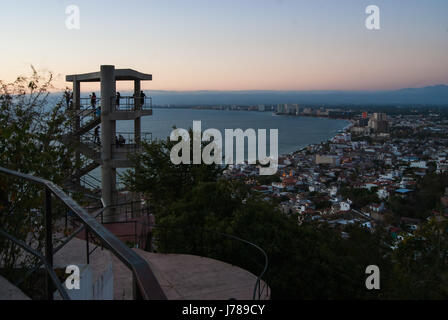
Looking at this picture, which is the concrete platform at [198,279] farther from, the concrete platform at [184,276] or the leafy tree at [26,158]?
the leafy tree at [26,158]

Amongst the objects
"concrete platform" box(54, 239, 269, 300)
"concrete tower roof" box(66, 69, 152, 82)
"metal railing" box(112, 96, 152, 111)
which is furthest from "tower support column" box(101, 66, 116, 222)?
"concrete platform" box(54, 239, 269, 300)

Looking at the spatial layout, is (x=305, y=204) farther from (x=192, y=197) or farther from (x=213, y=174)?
(x=192, y=197)

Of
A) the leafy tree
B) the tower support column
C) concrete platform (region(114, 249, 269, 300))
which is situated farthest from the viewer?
the tower support column

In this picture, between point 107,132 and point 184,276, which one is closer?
point 184,276

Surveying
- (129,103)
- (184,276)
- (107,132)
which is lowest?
(184,276)

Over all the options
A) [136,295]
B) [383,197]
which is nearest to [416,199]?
[383,197]

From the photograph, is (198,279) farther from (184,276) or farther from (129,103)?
(129,103)

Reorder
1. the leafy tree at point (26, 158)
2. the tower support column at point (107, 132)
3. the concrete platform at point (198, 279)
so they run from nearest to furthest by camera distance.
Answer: the leafy tree at point (26, 158) < the concrete platform at point (198, 279) < the tower support column at point (107, 132)

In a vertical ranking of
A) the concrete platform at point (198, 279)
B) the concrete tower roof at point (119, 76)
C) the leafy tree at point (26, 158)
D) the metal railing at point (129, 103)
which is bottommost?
the concrete platform at point (198, 279)

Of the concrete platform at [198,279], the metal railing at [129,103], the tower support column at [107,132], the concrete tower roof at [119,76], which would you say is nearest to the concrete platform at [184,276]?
the concrete platform at [198,279]

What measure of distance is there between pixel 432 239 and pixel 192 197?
6.92 m

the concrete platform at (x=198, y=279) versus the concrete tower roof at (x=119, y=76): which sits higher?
the concrete tower roof at (x=119, y=76)

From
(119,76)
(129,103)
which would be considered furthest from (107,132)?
(119,76)

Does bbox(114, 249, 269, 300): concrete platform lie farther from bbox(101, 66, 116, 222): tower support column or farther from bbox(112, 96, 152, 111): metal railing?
bbox(112, 96, 152, 111): metal railing
